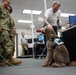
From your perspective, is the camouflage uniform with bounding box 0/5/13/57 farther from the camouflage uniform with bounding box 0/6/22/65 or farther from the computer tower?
the computer tower

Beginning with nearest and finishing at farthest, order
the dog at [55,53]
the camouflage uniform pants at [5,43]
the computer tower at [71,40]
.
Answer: the dog at [55,53]
the camouflage uniform pants at [5,43]
the computer tower at [71,40]

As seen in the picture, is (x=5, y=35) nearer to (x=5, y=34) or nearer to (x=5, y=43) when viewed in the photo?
(x=5, y=34)

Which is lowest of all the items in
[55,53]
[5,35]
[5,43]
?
[55,53]

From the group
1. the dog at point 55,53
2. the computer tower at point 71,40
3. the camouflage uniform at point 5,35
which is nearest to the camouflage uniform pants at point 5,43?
the camouflage uniform at point 5,35

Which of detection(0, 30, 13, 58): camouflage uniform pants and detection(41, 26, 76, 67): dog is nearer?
detection(41, 26, 76, 67): dog

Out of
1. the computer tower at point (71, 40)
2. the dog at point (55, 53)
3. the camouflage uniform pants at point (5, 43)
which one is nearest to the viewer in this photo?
the dog at point (55, 53)

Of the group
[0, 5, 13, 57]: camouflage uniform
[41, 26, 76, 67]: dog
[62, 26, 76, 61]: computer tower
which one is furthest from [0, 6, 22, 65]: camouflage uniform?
[62, 26, 76, 61]: computer tower

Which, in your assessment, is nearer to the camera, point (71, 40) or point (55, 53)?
point (55, 53)

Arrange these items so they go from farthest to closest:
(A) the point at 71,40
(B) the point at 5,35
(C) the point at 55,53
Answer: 1. (A) the point at 71,40
2. (B) the point at 5,35
3. (C) the point at 55,53

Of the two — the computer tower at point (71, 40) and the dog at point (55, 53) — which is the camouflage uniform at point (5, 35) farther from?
the computer tower at point (71, 40)

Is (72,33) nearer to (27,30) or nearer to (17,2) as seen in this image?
(17,2)

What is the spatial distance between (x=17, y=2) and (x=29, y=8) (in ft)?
3.51

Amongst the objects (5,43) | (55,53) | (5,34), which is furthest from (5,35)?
(55,53)

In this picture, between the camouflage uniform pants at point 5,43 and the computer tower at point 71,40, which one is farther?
the computer tower at point 71,40
